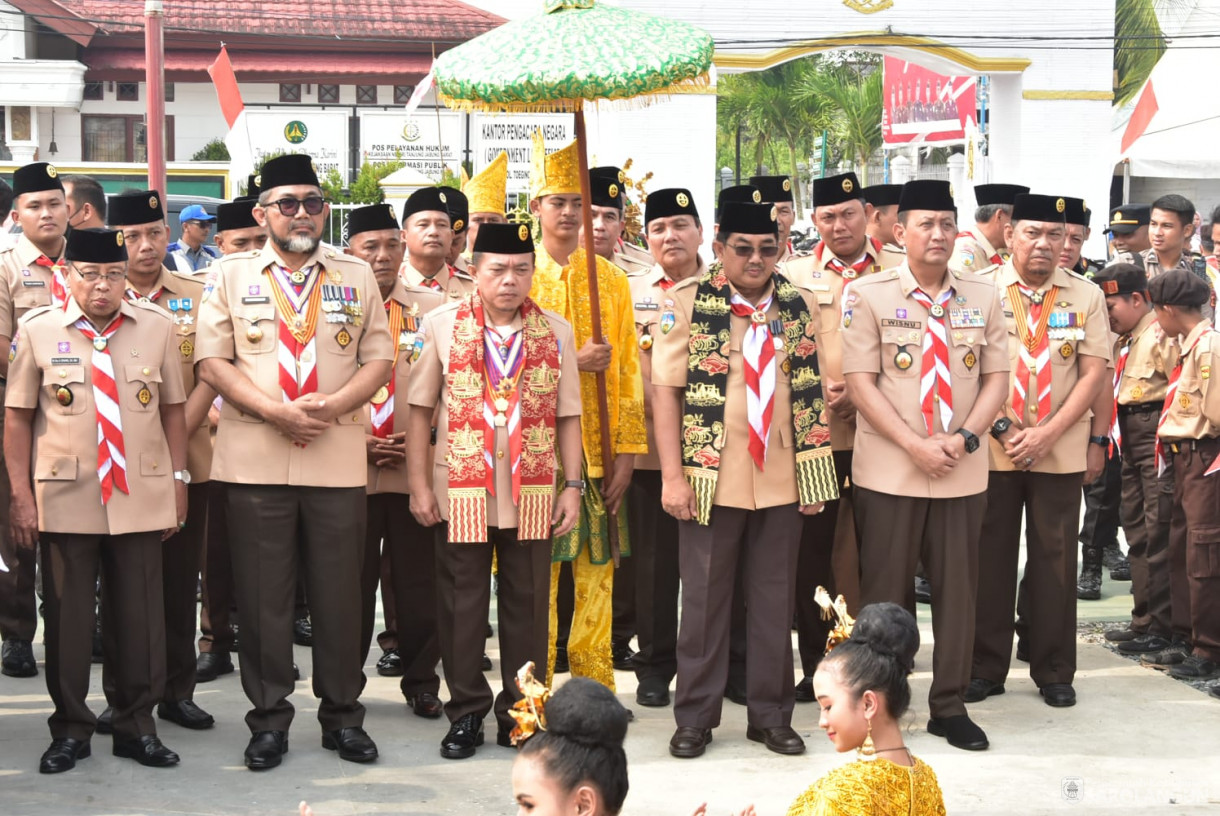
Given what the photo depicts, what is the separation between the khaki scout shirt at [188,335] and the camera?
650 centimetres

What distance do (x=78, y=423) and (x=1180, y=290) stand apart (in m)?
4.93

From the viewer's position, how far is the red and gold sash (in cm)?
574

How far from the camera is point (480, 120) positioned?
66.4 feet

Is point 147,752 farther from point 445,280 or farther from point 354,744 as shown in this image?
point 445,280

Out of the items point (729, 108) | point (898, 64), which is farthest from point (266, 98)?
point (729, 108)

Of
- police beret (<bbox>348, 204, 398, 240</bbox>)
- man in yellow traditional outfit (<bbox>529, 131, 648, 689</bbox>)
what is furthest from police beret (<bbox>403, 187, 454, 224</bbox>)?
man in yellow traditional outfit (<bbox>529, 131, 648, 689</bbox>)

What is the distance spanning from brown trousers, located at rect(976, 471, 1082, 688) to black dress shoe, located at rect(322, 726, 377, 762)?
8.87 ft

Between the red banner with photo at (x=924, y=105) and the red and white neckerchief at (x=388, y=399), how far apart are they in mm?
24647

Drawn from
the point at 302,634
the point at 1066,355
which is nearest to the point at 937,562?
the point at 1066,355

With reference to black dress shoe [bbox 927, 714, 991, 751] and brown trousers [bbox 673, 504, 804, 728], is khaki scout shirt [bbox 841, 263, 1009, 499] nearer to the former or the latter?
brown trousers [bbox 673, 504, 804, 728]

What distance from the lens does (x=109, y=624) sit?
5.70 meters

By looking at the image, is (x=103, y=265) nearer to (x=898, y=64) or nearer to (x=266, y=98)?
(x=266, y=98)

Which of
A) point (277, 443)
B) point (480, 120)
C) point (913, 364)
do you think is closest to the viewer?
point (277, 443)

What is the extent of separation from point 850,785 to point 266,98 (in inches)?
1330
